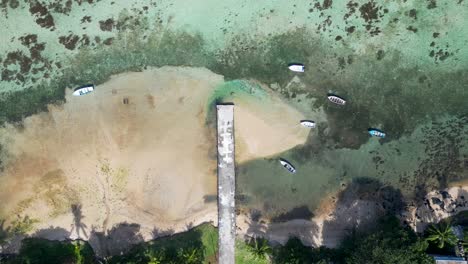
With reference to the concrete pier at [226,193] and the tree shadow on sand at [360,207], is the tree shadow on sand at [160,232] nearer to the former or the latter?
the concrete pier at [226,193]

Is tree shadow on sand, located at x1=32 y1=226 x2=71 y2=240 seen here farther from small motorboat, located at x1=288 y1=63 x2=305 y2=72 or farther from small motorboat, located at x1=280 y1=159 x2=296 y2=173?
small motorboat, located at x1=288 y1=63 x2=305 y2=72

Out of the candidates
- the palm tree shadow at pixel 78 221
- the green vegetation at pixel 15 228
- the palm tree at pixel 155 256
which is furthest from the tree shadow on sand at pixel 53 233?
the palm tree at pixel 155 256

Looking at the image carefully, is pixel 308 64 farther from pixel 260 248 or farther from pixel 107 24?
pixel 107 24

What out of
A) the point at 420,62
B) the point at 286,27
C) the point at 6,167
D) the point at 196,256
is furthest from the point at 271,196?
the point at 6,167

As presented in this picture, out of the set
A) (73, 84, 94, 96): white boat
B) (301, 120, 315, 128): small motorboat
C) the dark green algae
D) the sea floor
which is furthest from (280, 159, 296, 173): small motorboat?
(73, 84, 94, 96): white boat

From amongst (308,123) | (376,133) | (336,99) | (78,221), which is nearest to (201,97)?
(308,123)

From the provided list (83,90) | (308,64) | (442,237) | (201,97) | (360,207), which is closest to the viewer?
(442,237)
